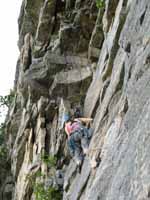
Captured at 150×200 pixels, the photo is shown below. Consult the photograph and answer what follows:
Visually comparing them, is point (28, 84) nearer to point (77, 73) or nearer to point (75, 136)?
point (77, 73)

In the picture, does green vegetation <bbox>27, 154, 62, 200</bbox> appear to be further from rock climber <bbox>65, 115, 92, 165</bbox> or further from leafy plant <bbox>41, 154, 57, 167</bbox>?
rock climber <bbox>65, 115, 92, 165</bbox>

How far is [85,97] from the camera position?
2434cm

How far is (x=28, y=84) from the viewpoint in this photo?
27.5 metres

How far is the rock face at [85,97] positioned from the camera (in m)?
12.5

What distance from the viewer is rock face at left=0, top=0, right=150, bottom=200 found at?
12.5 metres

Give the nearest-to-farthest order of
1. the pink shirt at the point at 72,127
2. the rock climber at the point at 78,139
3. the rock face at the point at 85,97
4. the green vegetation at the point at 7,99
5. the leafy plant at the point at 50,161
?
the rock face at the point at 85,97
the rock climber at the point at 78,139
the pink shirt at the point at 72,127
the leafy plant at the point at 50,161
the green vegetation at the point at 7,99

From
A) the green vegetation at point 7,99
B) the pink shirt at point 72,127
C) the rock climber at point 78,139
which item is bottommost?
the green vegetation at point 7,99

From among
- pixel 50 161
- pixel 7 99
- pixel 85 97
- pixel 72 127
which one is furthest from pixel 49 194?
pixel 7 99

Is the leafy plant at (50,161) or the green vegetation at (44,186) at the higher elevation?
the leafy plant at (50,161)

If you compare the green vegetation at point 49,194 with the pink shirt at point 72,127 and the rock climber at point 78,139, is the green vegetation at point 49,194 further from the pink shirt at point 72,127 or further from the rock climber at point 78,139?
the pink shirt at point 72,127

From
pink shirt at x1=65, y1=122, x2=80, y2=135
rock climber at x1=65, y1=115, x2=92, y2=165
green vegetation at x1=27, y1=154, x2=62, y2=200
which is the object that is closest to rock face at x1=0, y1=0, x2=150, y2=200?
green vegetation at x1=27, y1=154, x2=62, y2=200

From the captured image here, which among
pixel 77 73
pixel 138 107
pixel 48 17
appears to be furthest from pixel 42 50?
pixel 138 107

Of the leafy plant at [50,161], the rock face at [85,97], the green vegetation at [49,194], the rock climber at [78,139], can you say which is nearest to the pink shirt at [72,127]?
the rock climber at [78,139]

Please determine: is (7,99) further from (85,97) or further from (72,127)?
(72,127)
